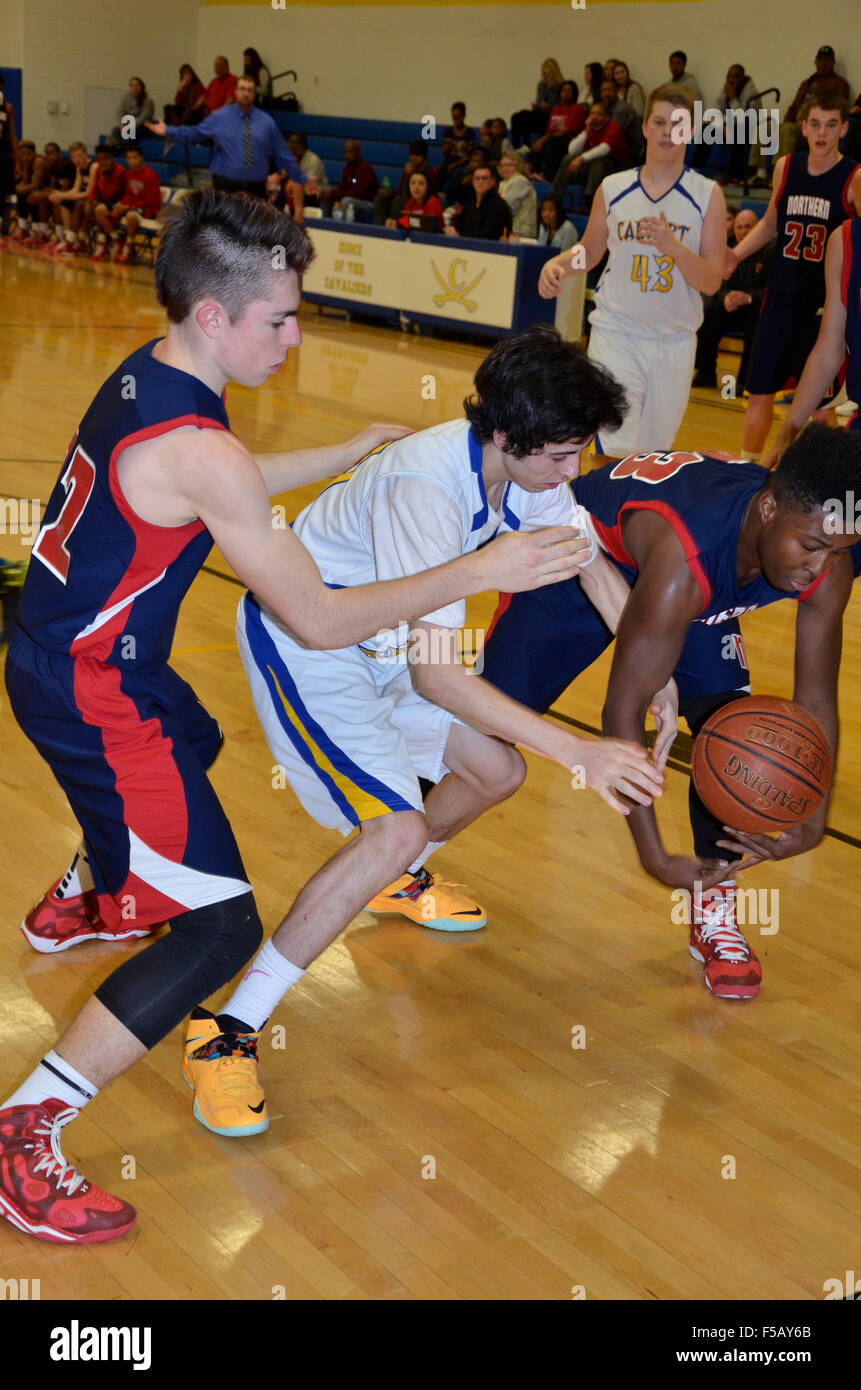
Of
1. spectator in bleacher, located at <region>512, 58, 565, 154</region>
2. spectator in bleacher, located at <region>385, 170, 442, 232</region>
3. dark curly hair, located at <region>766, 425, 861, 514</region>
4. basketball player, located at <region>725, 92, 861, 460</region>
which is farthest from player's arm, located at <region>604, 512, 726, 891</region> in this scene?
spectator in bleacher, located at <region>512, 58, 565, 154</region>

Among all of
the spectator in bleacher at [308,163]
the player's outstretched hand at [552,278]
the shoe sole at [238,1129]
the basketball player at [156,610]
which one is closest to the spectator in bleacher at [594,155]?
the spectator in bleacher at [308,163]

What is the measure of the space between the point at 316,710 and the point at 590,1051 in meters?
0.92

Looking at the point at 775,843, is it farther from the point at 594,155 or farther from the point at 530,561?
the point at 594,155

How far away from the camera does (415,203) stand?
15.4 meters

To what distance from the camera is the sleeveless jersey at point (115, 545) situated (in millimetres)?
2178

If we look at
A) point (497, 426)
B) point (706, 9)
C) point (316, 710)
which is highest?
point (706, 9)

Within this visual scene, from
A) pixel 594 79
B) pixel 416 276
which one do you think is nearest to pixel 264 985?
pixel 416 276

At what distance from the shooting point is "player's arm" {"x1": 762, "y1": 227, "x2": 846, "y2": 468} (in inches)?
182

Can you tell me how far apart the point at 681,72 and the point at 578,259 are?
12224mm

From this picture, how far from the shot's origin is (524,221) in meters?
15.1

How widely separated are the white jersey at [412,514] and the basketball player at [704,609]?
0.26 m

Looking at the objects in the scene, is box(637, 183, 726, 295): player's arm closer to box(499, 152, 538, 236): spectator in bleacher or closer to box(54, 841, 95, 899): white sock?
box(54, 841, 95, 899): white sock

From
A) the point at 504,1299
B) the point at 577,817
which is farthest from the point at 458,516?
the point at 577,817
